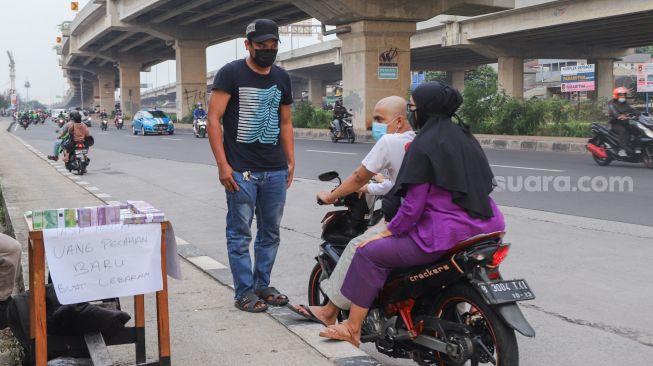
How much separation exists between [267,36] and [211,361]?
77.0 inches

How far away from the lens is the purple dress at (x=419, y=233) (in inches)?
131

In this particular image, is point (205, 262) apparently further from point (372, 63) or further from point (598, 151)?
point (372, 63)

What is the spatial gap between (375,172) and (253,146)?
108 cm

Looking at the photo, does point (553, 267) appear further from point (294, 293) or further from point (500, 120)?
point (500, 120)

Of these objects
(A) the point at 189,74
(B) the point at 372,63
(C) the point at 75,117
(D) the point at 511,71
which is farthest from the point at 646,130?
(A) the point at 189,74

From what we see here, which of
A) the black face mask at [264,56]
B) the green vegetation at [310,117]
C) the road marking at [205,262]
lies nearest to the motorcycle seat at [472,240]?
the black face mask at [264,56]

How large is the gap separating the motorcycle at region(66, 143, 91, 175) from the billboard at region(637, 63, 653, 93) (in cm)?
2513

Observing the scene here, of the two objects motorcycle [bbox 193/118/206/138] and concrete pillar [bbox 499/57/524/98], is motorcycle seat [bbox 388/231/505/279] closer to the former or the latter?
motorcycle [bbox 193/118/206/138]

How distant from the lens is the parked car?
116 feet

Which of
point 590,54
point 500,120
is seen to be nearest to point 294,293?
point 500,120

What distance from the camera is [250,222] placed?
187 inches

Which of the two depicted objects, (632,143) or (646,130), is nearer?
(646,130)

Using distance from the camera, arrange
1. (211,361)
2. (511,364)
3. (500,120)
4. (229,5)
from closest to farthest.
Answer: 1. (511,364)
2. (211,361)
3. (500,120)
4. (229,5)

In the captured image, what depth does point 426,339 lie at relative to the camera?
11.5 feet
